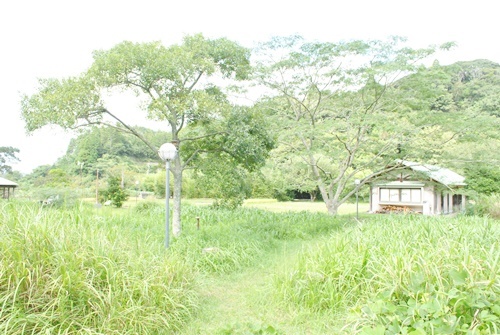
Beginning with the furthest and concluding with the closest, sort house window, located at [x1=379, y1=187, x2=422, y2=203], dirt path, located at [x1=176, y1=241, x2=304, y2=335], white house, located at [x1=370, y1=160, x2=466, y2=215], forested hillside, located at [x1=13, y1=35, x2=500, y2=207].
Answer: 1. house window, located at [x1=379, y1=187, x2=422, y2=203]
2. white house, located at [x1=370, y1=160, x2=466, y2=215]
3. forested hillside, located at [x1=13, y1=35, x2=500, y2=207]
4. dirt path, located at [x1=176, y1=241, x2=304, y2=335]

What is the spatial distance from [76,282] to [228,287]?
2.34 metres

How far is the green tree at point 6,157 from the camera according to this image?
24.0m

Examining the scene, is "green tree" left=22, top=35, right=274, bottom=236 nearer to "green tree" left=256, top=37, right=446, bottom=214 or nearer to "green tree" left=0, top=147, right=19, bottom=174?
"green tree" left=256, top=37, right=446, bottom=214

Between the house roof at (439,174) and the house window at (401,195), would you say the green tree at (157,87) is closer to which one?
the house roof at (439,174)

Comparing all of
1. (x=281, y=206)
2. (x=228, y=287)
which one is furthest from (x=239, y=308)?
(x=281, y=206)

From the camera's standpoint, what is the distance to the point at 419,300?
294cm

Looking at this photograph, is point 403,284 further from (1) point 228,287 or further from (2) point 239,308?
(1) point 228,287

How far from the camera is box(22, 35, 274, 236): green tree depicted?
20.9 ft

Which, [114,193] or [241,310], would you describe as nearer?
[241,310]

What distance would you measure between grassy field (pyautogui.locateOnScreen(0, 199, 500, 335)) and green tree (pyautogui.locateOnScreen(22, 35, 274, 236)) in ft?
8.89

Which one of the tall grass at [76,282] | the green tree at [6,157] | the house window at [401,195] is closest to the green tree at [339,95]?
the house window at [401,195]

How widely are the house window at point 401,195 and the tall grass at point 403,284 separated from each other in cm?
1301

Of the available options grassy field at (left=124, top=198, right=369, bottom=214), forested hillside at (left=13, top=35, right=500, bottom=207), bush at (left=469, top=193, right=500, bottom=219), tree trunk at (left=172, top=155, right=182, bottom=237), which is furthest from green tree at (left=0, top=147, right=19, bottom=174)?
bush at (left=469, top=193, right=500, bottom=219)

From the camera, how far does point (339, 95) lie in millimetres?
12406
